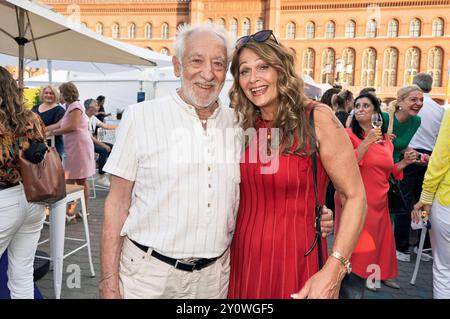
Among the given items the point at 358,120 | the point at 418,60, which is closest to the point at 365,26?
the point at 418,60

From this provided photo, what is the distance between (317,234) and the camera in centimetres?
179

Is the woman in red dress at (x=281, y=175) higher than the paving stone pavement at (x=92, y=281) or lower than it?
higher

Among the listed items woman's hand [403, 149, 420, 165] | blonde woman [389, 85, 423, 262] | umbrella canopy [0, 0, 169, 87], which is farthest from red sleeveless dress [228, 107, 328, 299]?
blonde woman [389, 85, 423, 262]

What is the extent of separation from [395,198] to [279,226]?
2.75 metres

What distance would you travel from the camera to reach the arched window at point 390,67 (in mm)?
44000

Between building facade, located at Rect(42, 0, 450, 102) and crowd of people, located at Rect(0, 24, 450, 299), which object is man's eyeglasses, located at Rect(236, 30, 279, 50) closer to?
crowd of people, located at Rect(0, 24, 450, 299)

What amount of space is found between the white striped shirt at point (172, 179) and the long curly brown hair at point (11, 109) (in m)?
1.29

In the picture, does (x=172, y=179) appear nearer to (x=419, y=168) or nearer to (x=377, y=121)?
(x=377, y=121)

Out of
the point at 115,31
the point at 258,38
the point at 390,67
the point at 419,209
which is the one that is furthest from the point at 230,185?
the point at 115,31

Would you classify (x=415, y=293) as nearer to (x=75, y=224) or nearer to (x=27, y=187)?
(x=27, y=187)

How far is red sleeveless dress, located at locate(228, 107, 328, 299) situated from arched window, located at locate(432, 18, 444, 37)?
49.0 m

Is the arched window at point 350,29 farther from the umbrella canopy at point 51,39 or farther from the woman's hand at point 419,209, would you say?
the woman's hand at point 419,209

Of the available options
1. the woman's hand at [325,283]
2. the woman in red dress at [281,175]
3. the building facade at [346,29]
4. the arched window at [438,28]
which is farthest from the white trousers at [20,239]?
the arched window at [438,28]

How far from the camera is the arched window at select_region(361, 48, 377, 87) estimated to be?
44531 mm
